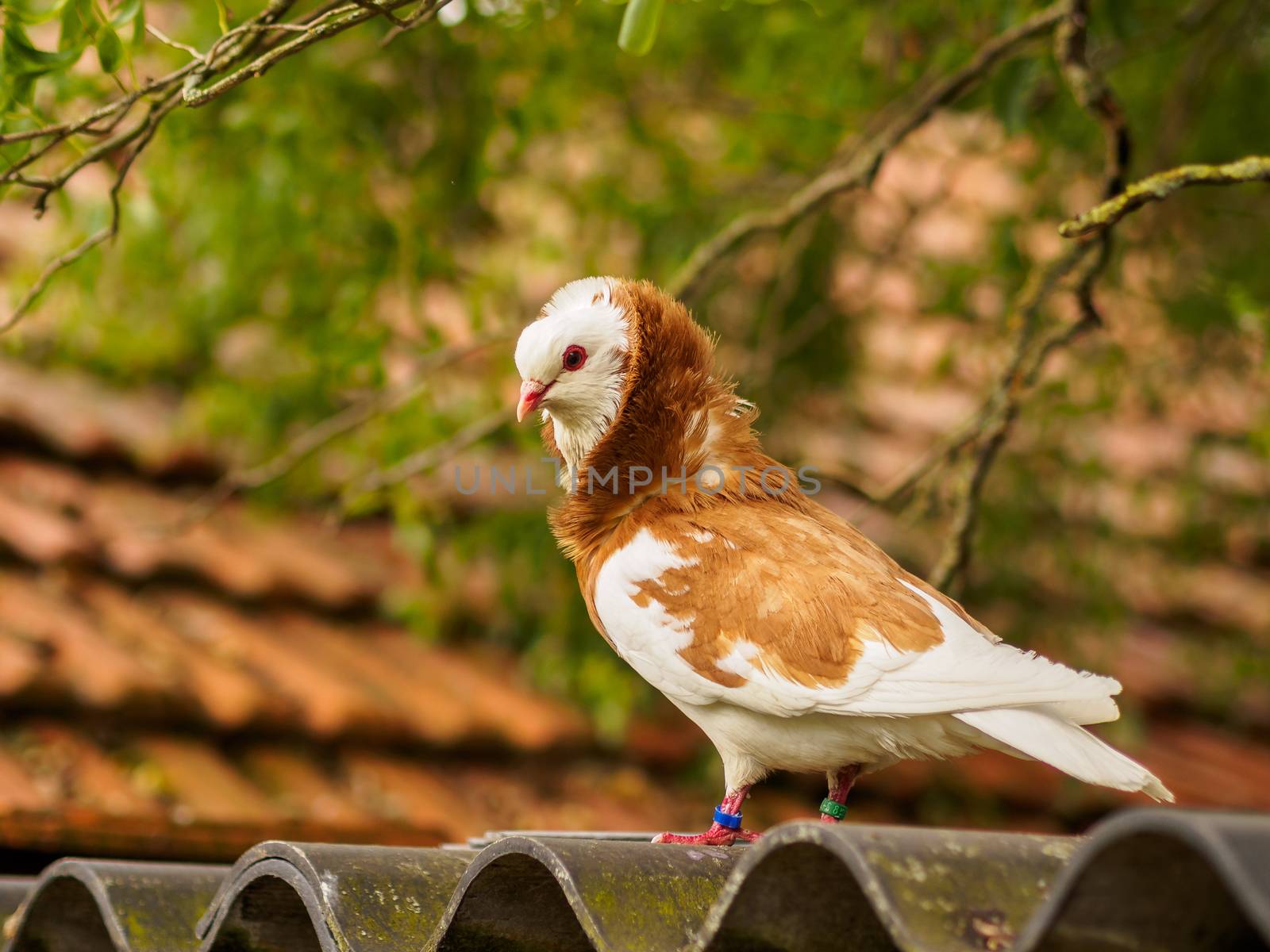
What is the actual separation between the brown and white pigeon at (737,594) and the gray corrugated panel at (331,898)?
13.2 inches

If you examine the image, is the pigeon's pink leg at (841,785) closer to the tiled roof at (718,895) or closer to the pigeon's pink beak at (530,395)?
the tiled roof at (718,895)

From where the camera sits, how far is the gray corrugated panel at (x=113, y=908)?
5.79 feet

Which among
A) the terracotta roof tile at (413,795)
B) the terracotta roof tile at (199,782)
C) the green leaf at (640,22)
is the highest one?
the green leaf at (640,22)

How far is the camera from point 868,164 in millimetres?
2363

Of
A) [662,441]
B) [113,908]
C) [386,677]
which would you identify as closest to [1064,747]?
[662,441]

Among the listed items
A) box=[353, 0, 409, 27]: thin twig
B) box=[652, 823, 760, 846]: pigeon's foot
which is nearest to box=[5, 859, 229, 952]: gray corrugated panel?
box=[652, 823, 760, 846]: pigeon's foot

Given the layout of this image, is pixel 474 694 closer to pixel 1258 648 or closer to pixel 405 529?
pixel 405 529

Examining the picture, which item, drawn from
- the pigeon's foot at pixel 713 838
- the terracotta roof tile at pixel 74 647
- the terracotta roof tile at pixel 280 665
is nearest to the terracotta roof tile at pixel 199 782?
the terracotta roof tile at pixel 74 647

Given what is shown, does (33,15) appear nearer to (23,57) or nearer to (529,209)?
(23,57)

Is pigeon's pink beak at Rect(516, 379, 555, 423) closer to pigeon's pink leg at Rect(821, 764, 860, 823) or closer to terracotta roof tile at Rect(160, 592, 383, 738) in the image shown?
pigeon's pink leg at Rect(821, 764, 860, 823)

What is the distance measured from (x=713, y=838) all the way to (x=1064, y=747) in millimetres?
486

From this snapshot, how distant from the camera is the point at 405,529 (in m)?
3.37

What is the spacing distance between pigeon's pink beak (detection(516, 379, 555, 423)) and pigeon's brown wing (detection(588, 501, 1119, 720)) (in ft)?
0.72

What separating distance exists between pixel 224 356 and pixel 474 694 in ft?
4.96
